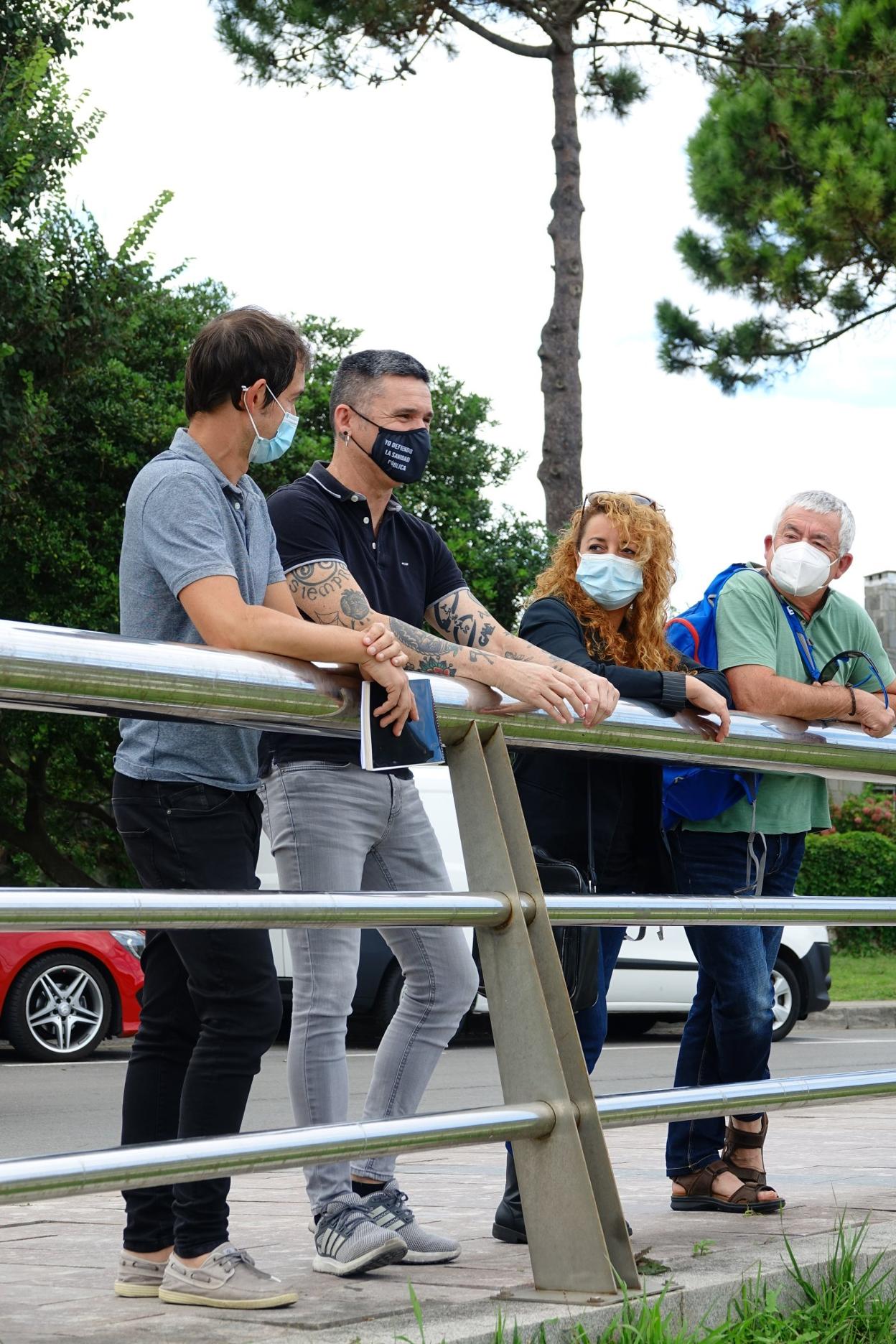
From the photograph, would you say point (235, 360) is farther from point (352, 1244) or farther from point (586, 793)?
point (352, 1244)

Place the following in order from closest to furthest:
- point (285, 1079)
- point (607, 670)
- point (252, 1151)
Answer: point (252, 1151) → point (607, 670) → point (285, 1079)

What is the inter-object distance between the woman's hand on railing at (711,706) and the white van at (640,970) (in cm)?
753

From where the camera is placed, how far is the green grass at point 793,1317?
7.92 feet

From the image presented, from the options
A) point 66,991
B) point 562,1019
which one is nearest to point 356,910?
point 562,1019

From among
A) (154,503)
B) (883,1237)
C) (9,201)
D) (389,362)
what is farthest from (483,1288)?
(9,201)

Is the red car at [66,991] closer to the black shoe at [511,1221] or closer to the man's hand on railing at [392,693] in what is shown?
the black shoe at [511,1221]

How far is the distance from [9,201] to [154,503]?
1194cm

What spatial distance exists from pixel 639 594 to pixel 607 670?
0.51 m

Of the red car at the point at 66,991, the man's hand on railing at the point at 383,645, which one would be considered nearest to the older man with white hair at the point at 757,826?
the man's hand on railing at the point at 383,645

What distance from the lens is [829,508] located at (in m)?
4.48

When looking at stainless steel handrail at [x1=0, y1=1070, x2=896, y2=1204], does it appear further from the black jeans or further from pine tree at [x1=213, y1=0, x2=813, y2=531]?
pine tree at [x1=213, y1=0, x2=813, y2=531]

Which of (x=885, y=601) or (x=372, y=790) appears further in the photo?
(x=885, y=601)

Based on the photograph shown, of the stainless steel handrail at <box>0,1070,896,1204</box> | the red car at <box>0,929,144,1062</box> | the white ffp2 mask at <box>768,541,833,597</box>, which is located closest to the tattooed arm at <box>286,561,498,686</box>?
the stainless steel handrail at <box>0,1070,896,1204</box>

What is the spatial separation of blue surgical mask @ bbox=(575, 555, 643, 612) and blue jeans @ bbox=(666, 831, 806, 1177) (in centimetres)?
58
